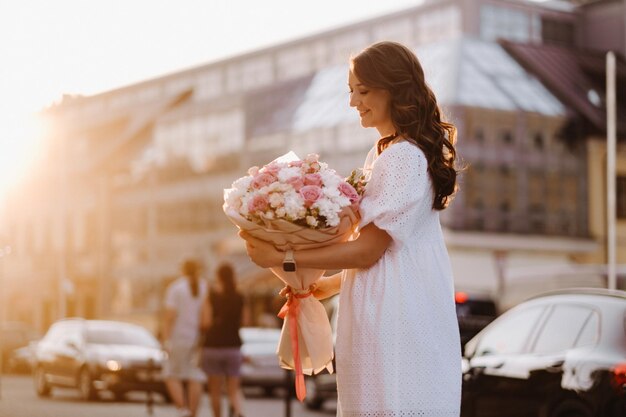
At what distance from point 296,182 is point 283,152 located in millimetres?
53815

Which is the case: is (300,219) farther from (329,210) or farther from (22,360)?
(22,360)

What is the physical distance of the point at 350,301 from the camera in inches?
172

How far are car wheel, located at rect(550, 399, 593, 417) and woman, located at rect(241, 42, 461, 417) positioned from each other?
15.8 ft

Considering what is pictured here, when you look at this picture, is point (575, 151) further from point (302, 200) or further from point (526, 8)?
point (302, 200)

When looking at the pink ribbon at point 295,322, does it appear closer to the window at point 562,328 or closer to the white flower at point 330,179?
the white flower at point 330,179

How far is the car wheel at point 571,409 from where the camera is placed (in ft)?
29.5

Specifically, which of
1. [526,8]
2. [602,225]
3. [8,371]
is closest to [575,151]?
[602,225]

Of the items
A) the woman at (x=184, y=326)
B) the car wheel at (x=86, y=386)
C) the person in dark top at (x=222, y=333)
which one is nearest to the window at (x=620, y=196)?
the car wheel at (x=86, y=386)

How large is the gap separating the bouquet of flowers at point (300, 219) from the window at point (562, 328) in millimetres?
4940

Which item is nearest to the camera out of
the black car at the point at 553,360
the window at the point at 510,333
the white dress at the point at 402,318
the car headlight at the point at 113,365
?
the white dress at the point at 402,318

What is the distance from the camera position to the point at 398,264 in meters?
4.34

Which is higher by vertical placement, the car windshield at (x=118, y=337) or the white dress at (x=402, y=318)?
the white dress at (x=402, y=318)

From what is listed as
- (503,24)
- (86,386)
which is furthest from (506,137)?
(86,386)

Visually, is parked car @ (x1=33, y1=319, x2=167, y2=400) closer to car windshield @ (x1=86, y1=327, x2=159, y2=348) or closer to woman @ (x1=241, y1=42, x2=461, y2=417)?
car windshield @ (x1=86, y1=327, x2=159, y2=348)
